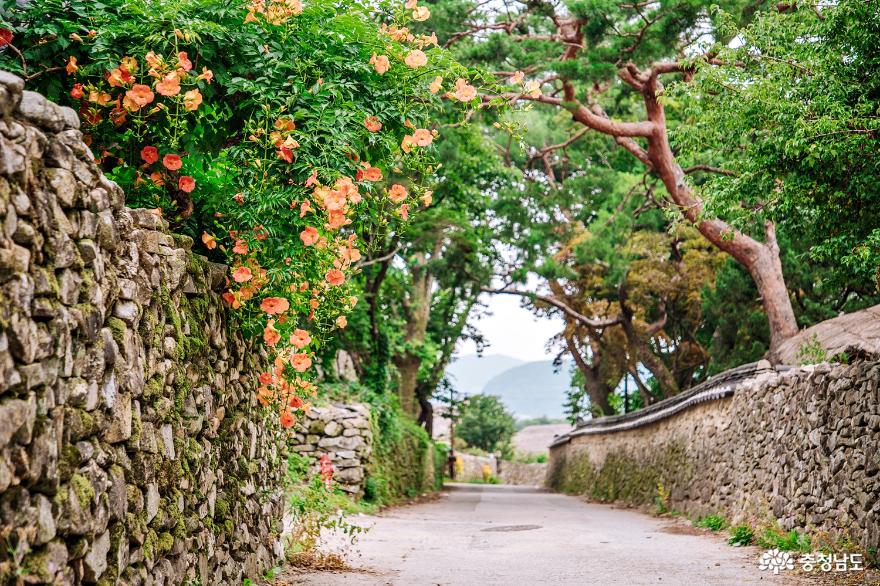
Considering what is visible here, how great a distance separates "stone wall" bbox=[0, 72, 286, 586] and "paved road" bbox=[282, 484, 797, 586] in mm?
2165

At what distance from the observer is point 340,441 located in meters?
14.1

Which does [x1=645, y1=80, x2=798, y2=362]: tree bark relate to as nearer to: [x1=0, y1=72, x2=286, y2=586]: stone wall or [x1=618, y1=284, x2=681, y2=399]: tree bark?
[x1=618, y1=284, x2=681, y2=399]: tree bark

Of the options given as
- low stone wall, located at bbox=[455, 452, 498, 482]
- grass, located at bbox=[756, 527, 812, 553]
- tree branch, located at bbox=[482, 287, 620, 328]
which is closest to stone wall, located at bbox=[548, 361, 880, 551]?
grass, located at bbox=[756, 527, 812, 553]

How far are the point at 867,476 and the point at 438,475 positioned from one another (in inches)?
811

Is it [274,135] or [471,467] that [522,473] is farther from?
[274,135]

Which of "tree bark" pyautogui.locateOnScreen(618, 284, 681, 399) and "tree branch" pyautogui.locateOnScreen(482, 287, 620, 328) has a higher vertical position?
"tree branch" pyautogui.locateOnScreen(482, 287, 620, 328)

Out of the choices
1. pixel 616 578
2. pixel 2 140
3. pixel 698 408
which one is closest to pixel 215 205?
pixel 2 140

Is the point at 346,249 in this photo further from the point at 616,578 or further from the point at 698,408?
the point at 698,408

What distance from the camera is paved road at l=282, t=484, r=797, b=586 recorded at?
22.0ft

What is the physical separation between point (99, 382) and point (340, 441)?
11.1 meters

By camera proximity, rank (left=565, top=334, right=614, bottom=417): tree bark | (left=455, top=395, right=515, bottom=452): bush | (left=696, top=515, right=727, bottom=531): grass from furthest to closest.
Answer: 1. (left=455, top=395, right=515, bottom=452): bush
2. (left=565, top=334, right=614, bottom=417): tree bark
3. (left=696, top=515, right=727, bottom=531): grass

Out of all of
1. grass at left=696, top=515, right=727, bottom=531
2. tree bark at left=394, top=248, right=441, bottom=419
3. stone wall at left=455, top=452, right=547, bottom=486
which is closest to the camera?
grass at left=696, top=515, right=727, bottom=531

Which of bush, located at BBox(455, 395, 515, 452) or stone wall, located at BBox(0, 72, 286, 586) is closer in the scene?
stone wall, located at BBox(0, 72, 286, 586)

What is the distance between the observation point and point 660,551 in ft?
28.5
